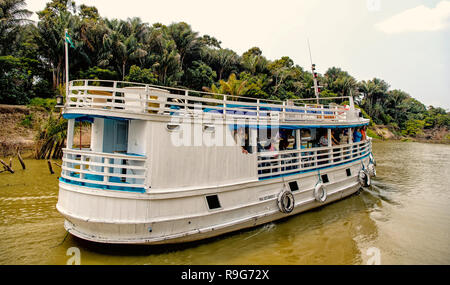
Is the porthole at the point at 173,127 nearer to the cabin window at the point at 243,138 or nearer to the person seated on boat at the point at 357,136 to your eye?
the cabin window at the point at 243,138

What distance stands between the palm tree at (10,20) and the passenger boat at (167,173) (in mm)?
27250

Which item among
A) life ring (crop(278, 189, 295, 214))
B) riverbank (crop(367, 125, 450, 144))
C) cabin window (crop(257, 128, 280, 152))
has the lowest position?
life ring (crop(278, 189, 295, 214))

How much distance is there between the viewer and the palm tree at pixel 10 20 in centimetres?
2439

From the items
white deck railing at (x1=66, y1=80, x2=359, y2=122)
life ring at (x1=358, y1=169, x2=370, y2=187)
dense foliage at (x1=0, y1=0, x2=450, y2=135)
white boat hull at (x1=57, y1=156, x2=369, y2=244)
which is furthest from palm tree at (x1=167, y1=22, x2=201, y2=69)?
white boat hull at (x1=57, y1=156, x2=369, y2=244)

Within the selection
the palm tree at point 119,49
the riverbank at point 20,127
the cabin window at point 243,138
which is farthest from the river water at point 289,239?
the palm tree at point 119,49

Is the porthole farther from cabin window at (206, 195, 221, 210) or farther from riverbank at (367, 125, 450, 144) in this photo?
riverbank at (367, 125, 450, 144)

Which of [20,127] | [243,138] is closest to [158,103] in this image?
[243,138]

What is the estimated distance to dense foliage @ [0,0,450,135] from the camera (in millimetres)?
24578

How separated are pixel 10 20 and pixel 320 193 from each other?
32.6 m

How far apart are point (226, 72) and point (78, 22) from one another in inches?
832

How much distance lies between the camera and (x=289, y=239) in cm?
636

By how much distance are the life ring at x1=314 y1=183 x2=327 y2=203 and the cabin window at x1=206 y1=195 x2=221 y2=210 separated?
12.3 feet
